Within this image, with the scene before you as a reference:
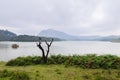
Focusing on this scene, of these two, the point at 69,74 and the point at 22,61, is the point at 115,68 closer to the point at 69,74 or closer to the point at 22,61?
the point at 69,74

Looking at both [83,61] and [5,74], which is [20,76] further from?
[83,61]

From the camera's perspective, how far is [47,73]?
642 inches

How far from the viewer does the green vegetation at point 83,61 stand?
60.0 ft

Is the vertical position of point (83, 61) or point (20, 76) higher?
point (83, 61)

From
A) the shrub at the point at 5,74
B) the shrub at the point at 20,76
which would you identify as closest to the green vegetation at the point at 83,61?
the shrub at the point at 5,74

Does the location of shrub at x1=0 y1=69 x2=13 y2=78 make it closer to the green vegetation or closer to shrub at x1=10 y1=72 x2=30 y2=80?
shrub at x1=10 y1=72 x2=30 y2=80

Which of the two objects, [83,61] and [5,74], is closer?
[5,74]

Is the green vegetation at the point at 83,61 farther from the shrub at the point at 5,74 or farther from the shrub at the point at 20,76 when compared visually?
the shrub at the point at 20,76

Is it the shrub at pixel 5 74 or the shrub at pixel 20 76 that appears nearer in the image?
the shrub at pixel 20 76

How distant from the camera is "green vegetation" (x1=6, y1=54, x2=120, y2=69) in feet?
60.0

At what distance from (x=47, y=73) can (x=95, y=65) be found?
3.94m

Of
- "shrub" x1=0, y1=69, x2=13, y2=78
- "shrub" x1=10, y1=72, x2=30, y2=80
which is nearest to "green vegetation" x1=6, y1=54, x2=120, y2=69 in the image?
"shrub" x1=0, y1=69, x2=13, y2=78

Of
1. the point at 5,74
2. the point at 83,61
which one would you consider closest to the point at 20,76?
the point at 5,74

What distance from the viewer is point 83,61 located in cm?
1925
